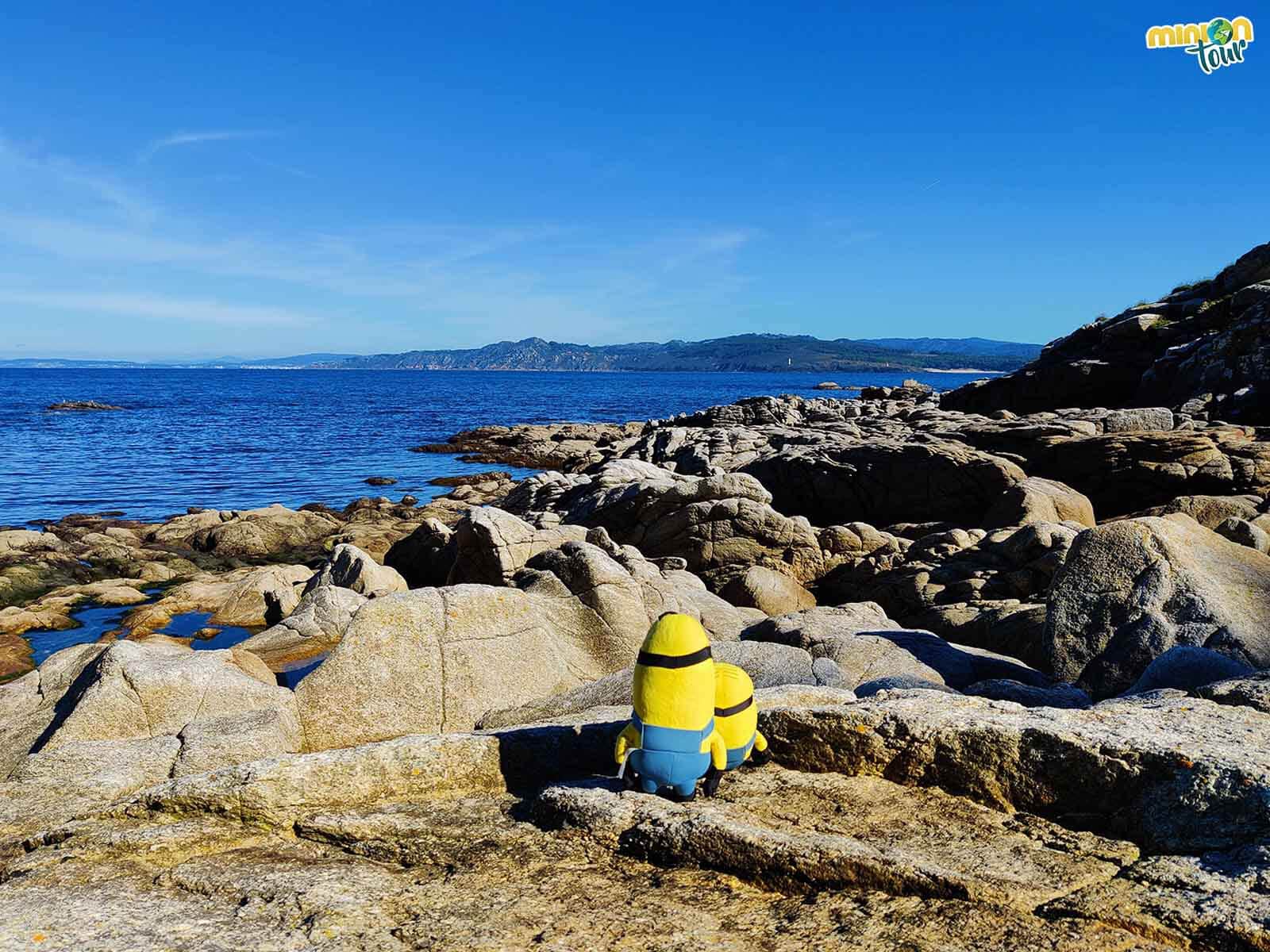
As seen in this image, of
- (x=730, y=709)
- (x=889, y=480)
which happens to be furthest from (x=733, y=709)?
(x=889, y=480)

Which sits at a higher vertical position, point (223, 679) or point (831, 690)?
point (831, 690)

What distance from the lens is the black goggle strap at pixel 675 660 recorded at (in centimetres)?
509

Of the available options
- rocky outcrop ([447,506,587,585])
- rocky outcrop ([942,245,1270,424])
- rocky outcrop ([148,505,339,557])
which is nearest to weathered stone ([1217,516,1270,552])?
rocky outcrop ([447,506,587,585])

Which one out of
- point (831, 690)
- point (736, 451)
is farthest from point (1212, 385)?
point (831, 690)

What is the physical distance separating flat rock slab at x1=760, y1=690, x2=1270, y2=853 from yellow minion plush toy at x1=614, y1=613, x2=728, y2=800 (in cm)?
74

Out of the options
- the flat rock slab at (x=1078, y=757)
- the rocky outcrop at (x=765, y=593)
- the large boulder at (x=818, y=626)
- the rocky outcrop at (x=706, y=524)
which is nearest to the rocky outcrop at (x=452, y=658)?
the large boulder at (x=818, y=626)

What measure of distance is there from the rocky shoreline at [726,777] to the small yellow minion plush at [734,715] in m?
0.21

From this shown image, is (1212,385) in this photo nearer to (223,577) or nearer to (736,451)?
(736,451)

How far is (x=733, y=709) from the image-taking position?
5191mm

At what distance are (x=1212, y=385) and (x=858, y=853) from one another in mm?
32735

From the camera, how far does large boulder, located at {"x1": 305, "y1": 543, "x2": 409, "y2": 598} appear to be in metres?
17.5

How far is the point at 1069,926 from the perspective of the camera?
3691 mm

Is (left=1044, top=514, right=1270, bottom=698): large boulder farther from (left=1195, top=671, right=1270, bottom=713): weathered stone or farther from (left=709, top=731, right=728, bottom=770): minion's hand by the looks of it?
(left=709, top=731, right=728, bottom=770): minion's hand

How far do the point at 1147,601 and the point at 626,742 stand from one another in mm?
7098
